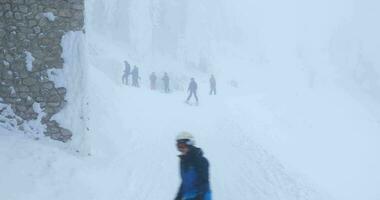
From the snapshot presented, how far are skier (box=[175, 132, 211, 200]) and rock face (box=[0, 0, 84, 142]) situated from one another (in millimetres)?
5729

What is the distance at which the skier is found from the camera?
559 cm

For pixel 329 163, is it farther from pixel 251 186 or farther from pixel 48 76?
pixel 48 76

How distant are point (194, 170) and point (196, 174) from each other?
6 cm

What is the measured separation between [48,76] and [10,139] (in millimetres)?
1630

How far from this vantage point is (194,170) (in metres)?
5.65

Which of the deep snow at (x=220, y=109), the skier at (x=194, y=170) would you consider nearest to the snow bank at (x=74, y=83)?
the deep snow at (x=220, y=109)

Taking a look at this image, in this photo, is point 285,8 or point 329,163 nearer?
point 329,163

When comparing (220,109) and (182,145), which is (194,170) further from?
(220,109)

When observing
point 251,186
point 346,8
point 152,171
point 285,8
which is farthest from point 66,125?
point 346,8

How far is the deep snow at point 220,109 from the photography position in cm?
1059

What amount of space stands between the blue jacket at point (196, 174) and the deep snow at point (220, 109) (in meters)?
4.26

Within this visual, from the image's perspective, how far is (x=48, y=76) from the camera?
1052 centimetres

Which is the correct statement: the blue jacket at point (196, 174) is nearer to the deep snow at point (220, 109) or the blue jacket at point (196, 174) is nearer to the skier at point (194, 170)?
the skier at point (194, 170)

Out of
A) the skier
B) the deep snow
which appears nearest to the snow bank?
the deep snow
